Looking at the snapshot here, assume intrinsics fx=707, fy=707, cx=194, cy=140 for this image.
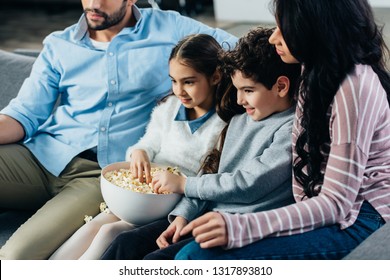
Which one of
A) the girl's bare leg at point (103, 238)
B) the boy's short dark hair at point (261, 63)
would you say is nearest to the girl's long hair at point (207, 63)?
the boy's short dark hair at point (261, 63)

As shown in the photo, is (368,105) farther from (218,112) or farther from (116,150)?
(116,150)

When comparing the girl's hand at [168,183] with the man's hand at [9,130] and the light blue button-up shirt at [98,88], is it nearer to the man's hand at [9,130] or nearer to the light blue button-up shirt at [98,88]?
the light blue button-up shirt at [98,88]

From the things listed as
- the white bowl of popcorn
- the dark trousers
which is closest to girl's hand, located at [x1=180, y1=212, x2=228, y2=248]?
the dark trousers

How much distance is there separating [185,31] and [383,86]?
2.33ft

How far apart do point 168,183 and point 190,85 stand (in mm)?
266

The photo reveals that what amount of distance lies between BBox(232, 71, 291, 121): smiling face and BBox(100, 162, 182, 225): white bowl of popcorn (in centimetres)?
27

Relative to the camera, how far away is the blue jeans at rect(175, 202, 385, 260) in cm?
138

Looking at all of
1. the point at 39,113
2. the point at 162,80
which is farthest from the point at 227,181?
the point at 39,113

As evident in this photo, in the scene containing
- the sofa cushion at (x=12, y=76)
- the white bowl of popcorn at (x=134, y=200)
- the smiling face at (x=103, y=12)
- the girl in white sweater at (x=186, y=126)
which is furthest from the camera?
the sofa cushion at (x=12, y=76)

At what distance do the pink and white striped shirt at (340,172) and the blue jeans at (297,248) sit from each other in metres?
0.01

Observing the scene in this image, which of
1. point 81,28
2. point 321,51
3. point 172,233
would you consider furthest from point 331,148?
point 81,28

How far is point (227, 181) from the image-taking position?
5.20 feet

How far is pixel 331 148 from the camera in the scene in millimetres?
1413

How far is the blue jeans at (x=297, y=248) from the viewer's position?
54.5 inches
